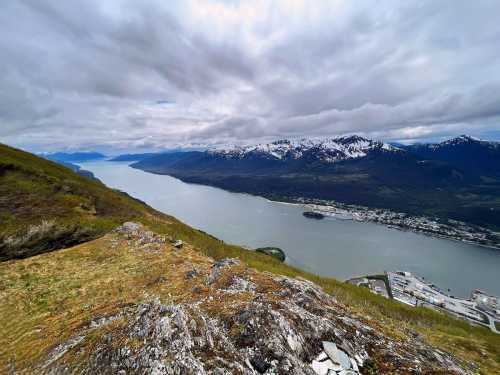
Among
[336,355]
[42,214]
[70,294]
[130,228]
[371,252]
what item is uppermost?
[42,214]

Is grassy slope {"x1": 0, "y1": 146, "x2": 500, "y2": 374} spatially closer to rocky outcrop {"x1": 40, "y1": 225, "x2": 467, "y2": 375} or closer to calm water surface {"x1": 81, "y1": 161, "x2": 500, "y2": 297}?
rocky outcrop {"x1": 40, "y1": 225, "x2": 467, "y2": 375}

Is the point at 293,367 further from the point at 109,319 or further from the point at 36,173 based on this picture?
the point at 36,173

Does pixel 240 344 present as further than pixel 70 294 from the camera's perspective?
No

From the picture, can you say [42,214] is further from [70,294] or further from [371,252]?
[371,252]

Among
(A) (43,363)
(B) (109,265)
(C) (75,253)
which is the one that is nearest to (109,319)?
(A) (43,363)

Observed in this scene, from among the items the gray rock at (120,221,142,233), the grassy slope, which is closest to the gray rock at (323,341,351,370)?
the grassy slope

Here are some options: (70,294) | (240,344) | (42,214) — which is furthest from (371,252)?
(240,344)

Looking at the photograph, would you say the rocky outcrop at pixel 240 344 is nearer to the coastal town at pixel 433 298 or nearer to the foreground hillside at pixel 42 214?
the foreground hillside at pixel 42 214
